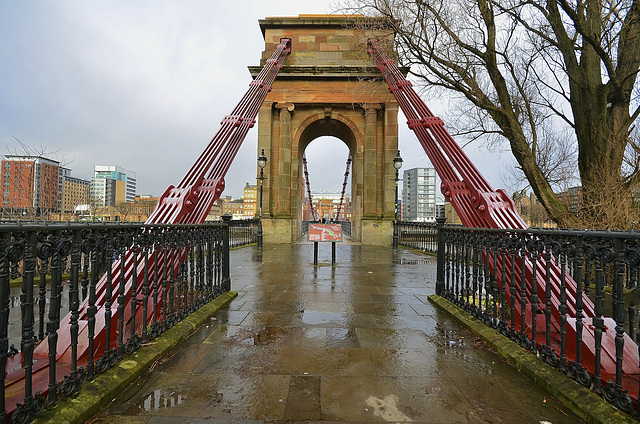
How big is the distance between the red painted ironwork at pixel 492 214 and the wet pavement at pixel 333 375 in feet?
2.31

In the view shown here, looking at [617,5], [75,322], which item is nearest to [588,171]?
[617,5]

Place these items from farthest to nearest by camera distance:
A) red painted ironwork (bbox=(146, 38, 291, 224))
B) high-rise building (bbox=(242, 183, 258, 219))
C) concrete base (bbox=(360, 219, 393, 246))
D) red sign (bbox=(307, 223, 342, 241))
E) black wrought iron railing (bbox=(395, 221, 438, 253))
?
high-rise building (bbox=(242, 183, 258, 219)) < concrete base (bbox=(360, 219, 393, 246)) < black wrought iron railing (bbox=(395, 221, 438, 253)) < red sign (bbox=(307, 223, 342, 241)) < red painted ironwork (bbox=(146, 38, 291, 224))

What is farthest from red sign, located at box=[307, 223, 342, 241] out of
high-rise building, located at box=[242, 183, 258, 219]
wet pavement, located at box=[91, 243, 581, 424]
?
high-rise building, located at box=[242, 183, 258, 219]

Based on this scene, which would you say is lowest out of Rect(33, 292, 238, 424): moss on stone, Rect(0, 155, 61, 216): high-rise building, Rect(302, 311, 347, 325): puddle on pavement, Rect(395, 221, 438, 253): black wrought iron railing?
Rect(302, 311, 347, 325): puddle on pavement

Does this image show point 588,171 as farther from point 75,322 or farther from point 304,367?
point 75,322

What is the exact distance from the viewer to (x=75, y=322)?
2.22m

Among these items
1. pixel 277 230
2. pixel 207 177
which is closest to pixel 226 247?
pixel 207 177

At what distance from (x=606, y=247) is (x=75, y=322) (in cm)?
359

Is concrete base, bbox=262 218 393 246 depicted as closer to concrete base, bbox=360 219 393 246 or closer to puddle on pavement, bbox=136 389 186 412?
concrete base, bbox=360 219 393 246

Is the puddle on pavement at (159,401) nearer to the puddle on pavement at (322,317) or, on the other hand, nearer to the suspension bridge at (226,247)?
the suspension bridge at (226,247)

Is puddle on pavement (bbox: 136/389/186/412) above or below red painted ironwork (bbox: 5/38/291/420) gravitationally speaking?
below

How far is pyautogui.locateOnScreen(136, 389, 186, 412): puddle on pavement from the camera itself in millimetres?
2180

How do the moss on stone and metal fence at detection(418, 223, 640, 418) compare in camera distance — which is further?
metal fence at detection(418, 223, 640, 418)

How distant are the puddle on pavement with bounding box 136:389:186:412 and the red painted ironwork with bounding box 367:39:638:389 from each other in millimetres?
2866
